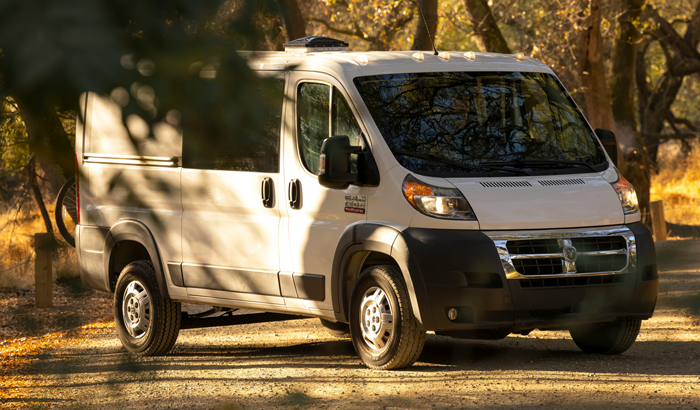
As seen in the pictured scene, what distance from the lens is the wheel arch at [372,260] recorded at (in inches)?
247

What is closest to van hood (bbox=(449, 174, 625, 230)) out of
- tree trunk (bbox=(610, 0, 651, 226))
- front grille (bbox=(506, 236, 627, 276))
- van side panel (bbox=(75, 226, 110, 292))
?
front grille (bbox=(506, 236, 627, 276))

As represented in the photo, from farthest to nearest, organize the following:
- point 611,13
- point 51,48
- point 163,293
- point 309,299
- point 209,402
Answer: point 611,13
point 163,293
point 309,299
point 209,402
point 51,48

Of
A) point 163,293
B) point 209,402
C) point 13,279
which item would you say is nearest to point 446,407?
point 209,402

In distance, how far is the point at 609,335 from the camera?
713cm

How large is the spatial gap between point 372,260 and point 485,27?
10.3 meters

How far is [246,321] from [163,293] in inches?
29.0

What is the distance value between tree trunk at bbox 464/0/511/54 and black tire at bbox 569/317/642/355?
959 cm

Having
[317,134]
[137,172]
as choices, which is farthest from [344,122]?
[137,172]

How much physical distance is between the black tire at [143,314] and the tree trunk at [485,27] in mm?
9603

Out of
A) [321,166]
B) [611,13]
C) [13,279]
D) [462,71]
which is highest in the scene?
[611,13]

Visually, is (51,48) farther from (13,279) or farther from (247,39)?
(13,279)

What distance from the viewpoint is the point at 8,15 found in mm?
1592

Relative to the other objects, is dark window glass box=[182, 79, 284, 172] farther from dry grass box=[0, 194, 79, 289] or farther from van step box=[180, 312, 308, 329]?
dry grass box=[0, 194, 79, 289]

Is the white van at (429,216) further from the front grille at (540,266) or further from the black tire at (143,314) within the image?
the black tire at (143,314)
